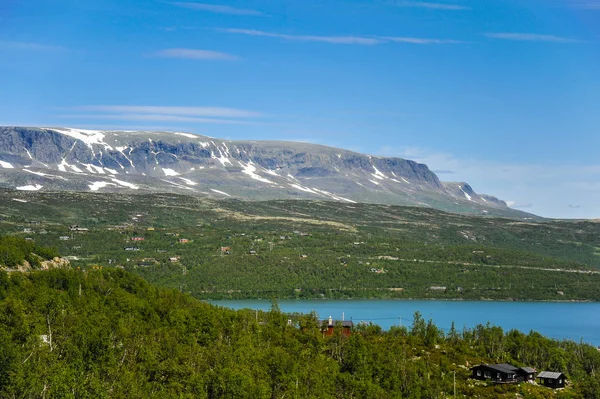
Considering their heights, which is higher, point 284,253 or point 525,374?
point 284,253

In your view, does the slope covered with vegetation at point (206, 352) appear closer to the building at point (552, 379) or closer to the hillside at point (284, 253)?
the building at point (552, 379)

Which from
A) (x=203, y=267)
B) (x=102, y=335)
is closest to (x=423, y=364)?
(x=102, y=335)

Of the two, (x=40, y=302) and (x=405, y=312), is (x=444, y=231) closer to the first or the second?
(x=405, y=312)

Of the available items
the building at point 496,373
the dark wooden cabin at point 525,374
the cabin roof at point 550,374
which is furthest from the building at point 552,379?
the building at point 496,373

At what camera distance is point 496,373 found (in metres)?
53.4

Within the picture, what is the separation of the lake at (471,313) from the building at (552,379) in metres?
29.0

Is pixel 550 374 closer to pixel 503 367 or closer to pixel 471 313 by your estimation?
pixel 503 367

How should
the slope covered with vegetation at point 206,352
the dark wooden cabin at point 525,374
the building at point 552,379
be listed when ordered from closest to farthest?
the slope covered with vegetation at point 206,352 < the building at point 552,379 < the dark wooden cabin at point 525,374

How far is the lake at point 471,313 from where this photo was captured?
9081 cm

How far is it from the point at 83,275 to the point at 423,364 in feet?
78.5

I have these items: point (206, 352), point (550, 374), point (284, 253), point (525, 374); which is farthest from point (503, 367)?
point (284, 253)

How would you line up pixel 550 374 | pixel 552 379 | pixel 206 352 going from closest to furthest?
pixel 206 352 < pixel 552 379 < pixel 550 374

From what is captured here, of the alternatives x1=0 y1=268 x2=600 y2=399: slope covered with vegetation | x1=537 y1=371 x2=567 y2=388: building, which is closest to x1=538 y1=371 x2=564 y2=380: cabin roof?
x1=537 y1=371 x2=567 y2=388: building

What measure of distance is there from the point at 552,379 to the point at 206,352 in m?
22.0
